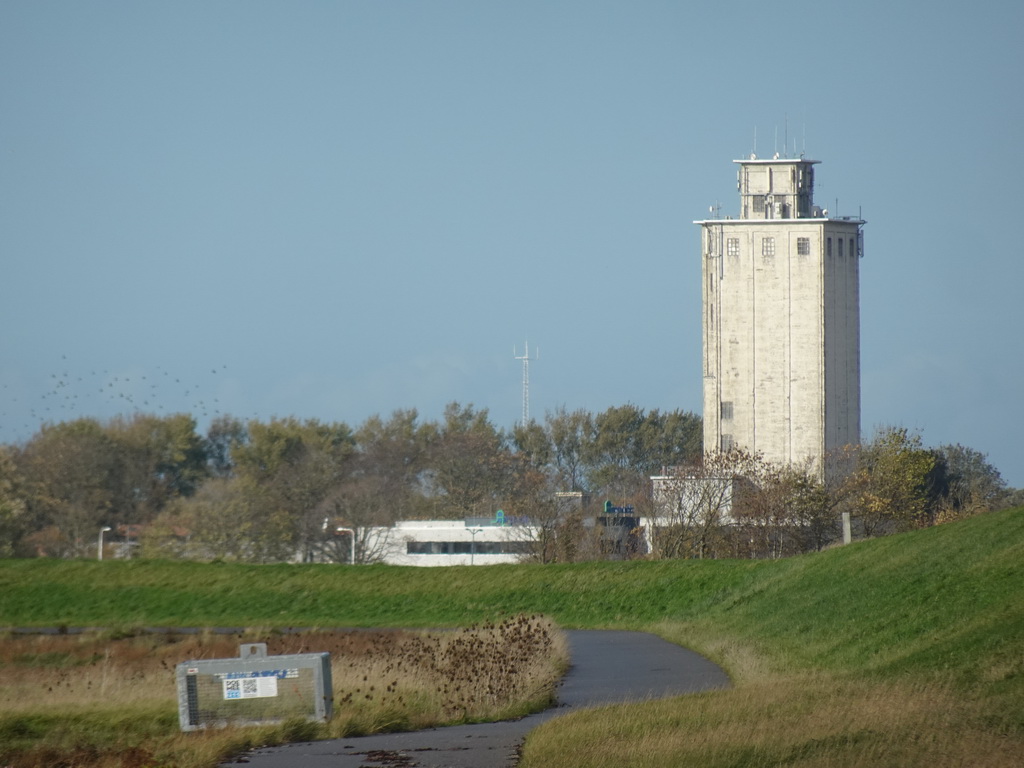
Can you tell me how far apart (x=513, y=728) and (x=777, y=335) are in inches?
3230

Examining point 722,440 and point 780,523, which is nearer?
point 780,523

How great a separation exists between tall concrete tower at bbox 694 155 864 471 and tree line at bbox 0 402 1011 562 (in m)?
5.15

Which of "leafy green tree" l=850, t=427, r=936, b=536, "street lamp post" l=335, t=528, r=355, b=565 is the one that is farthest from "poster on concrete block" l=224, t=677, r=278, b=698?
"street lamp post" l=335, t=528, r=355, b=565

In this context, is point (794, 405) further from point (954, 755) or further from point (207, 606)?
point (954, 755)

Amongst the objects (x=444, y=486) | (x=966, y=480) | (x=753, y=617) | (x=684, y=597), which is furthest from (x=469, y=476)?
(x=753, y=617)

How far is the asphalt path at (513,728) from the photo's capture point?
565 inches

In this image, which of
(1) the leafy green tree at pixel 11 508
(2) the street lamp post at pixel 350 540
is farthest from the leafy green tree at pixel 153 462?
(2) the street lamp post at pixel 350 540

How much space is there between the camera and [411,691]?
1922 centimetres

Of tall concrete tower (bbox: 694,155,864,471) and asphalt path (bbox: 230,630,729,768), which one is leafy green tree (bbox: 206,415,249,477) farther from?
asphalt path (bbox: 230,630,729,768)

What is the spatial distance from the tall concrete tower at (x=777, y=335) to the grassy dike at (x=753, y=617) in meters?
51.0

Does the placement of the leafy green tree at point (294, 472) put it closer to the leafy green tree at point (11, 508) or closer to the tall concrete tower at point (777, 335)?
the leafy green tree at point (11, 508)

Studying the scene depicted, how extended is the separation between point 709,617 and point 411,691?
18.1 m

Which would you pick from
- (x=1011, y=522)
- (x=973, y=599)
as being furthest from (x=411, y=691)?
(x=1011, y=522)

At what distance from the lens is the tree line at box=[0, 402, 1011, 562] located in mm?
67812
